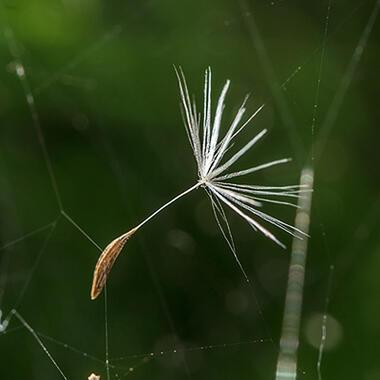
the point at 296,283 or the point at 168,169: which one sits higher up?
the point at 168,169

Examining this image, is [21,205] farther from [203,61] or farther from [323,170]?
[323,170]

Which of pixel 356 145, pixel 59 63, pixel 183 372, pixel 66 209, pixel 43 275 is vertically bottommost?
pixel 183 372

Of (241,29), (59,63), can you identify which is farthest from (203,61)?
(59,63)

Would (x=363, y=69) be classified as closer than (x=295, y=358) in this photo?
No
